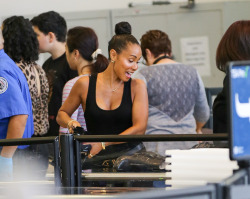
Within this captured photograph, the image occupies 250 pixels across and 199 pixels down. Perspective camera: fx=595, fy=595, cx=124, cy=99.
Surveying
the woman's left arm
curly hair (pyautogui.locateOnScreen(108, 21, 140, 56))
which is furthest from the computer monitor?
curly hair (pyautogui.locateOnScreen(108, 21, 140, 56))

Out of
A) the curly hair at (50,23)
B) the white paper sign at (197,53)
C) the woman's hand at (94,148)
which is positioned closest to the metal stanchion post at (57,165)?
the woman's hand at (94,148)

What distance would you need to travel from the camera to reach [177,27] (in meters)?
6.00

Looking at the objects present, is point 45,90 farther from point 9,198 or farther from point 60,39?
point 9,198

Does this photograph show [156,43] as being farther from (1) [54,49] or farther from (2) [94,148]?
(2) [94,148]

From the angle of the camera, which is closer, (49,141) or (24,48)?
(49,141)

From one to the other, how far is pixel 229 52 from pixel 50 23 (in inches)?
64.2

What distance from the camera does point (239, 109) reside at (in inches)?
50.5

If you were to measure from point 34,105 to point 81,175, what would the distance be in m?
1.18

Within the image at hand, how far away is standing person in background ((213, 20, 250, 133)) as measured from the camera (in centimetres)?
211

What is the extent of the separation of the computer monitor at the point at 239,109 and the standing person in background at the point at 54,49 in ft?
7.31

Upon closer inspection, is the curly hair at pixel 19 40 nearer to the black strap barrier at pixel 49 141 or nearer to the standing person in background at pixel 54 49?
the standing person in background at pixel 54 49

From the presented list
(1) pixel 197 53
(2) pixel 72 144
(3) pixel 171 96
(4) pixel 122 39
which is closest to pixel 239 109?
(2) pixel 72 144

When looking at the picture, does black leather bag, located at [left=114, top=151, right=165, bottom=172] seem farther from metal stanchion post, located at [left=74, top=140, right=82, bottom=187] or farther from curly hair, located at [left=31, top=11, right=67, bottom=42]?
curly hair, located at [left=31, top=11, right=67, bottom=42]

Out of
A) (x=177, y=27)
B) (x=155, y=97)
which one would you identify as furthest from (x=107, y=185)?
(x=177, y=27)
